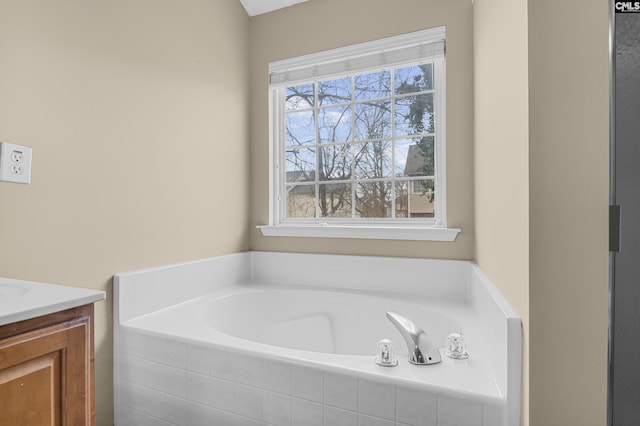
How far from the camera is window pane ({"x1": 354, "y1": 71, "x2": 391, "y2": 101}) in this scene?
7.51 feet

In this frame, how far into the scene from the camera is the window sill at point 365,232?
204 cm

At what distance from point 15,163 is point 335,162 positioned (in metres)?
1.66

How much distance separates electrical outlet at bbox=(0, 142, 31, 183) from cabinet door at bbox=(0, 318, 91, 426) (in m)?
0.63

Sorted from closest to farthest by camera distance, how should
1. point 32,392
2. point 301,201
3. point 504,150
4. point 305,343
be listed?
1. point 32,392
2. point 504,150
3. point 305,343
4. point 301,201

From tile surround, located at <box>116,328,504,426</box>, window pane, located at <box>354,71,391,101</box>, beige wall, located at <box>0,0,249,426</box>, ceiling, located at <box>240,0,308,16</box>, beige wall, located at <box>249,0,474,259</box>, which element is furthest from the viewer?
ceiling, located at <box>240,0,308,16</box>

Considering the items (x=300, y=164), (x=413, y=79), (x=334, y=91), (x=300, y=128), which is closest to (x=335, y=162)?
(x=300, y=164)

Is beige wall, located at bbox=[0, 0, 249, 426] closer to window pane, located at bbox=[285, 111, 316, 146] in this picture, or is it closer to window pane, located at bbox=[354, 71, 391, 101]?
window pane, located at bbox=[285, 111, 316, 146]

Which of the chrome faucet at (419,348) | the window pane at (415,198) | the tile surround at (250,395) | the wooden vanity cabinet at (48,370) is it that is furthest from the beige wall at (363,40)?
the wooden vanity cabinet at (48,370)

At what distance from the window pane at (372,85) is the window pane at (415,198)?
584 mm

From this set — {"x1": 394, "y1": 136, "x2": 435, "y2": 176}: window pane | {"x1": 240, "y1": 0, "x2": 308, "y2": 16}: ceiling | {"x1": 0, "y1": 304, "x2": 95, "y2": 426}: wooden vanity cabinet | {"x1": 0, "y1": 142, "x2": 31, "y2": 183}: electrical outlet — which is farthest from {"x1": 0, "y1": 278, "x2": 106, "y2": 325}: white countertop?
{"x1": 240, "y1": 0, "x2": 308, "y2": 16}: ceiling

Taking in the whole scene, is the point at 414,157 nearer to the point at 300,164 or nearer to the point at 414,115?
the point at 414,115

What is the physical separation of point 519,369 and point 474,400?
0.15 metres

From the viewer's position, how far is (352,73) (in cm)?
230

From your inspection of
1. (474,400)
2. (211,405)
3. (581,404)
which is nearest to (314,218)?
(211,405)
